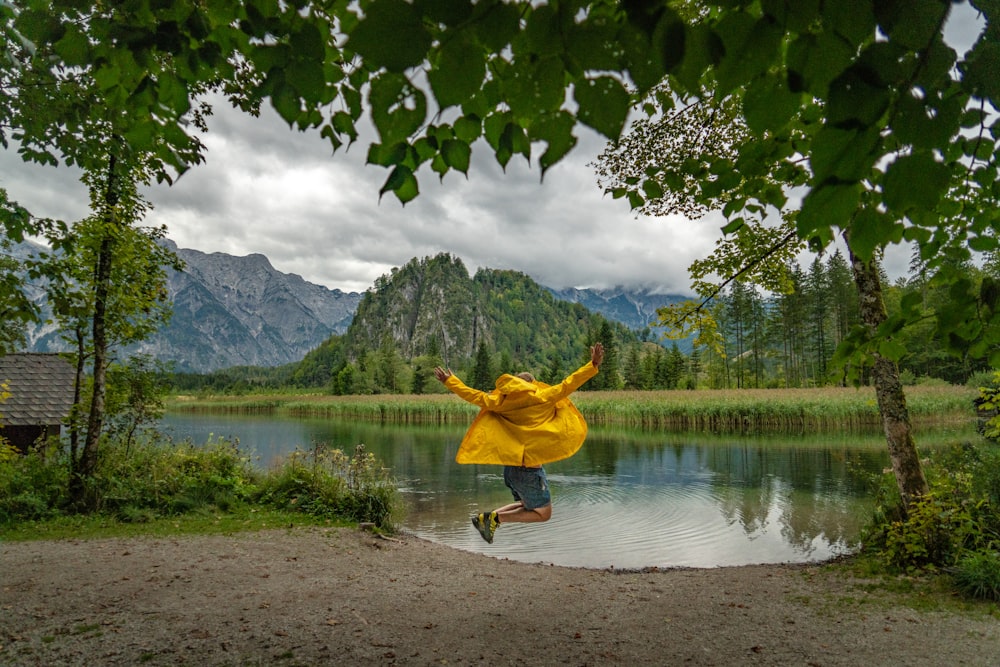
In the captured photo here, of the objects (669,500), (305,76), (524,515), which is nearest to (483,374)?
(669,500)

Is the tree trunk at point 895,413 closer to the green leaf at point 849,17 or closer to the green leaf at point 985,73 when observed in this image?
the green leaf at point 985,73

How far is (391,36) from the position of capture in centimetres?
85

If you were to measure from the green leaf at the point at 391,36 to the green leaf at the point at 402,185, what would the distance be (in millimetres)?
430

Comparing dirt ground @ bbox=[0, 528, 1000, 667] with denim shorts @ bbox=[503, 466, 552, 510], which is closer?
dirt ground @ bbox=[0, 528, 1000, 667]

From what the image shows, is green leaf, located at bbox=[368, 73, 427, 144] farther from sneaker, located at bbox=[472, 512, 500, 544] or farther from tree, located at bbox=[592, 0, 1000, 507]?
sneaker, located at bbox=[472, 512, 500, 544]

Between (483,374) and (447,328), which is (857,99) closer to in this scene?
(483,374)

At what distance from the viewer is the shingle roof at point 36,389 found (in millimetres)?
11719

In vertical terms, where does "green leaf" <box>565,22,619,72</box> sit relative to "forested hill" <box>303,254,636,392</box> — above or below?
below

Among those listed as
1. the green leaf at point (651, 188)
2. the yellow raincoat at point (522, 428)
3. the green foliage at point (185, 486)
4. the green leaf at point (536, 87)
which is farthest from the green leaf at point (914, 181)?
the green foliage at point (185, 486)

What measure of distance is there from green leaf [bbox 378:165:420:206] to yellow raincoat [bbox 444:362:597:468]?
3.97 metres

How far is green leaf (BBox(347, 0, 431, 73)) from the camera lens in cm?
84

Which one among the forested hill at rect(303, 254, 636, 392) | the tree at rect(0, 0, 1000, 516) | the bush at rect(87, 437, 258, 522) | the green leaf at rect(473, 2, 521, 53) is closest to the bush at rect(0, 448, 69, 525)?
the bush at rect(87, 437, 258, 522)

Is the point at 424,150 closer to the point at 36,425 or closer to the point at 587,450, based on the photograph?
the point at 36,425

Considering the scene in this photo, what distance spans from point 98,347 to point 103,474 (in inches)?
79.1
